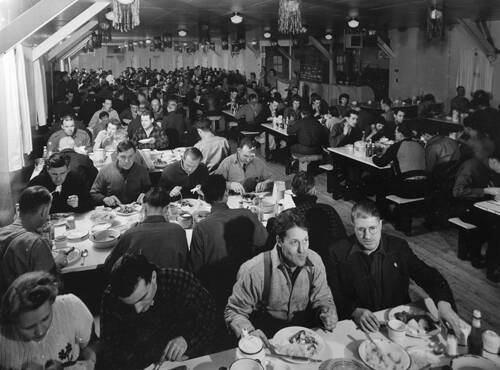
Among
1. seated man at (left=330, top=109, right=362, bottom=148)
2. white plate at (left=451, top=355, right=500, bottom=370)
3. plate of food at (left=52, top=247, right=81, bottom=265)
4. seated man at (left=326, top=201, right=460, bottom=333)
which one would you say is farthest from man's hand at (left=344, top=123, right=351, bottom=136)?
white plate at (left=451, top=355, right=500, bottom=370)

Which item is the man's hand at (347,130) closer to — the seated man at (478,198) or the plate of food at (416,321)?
the seated man at (478,198)

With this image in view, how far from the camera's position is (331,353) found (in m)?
2.18

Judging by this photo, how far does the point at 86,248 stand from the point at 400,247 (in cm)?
230

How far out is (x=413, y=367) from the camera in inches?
80.4

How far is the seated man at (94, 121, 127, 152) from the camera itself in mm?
6852

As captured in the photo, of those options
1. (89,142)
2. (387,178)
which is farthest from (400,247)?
(89,142)

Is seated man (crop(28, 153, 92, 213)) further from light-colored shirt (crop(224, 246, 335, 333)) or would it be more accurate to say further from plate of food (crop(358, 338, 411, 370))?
plate of food (crop(358, 338, 411, 370))

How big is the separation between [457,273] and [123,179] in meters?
3.67

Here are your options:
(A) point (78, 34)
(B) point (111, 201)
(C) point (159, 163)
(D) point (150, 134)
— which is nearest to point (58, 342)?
(B) point (111, 201)

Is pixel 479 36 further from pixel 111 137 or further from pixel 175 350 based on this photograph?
pixel 175 350

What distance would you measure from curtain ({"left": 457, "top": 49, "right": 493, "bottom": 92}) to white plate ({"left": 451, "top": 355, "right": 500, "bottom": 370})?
1114 centimetres

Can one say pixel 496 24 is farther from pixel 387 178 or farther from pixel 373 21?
pixel 387 178

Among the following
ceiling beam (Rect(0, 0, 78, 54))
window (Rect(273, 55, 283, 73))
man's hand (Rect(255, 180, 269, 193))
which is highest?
window (Rect(273, 55, 283, 73))

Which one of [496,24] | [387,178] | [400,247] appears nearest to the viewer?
[400,247]
